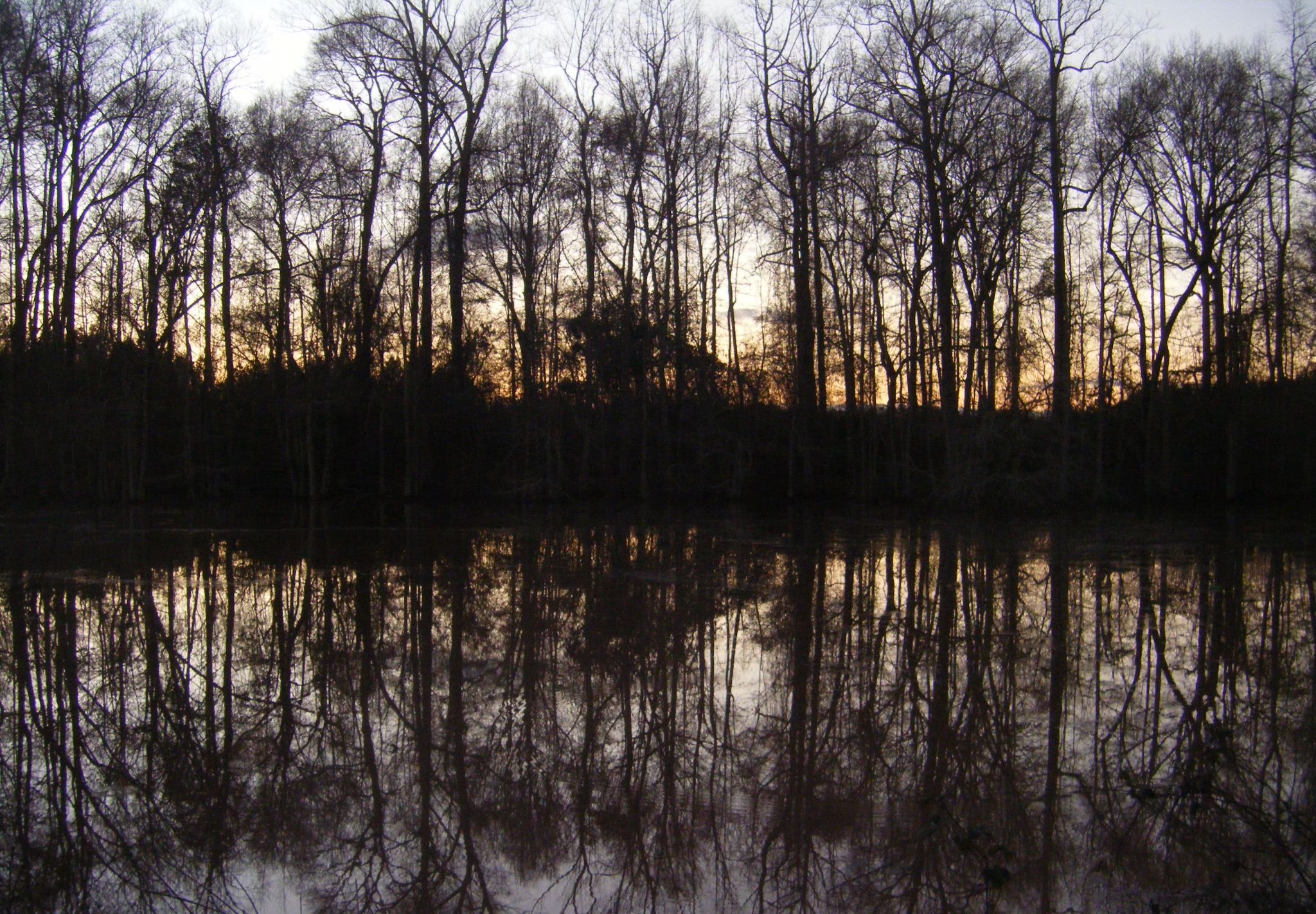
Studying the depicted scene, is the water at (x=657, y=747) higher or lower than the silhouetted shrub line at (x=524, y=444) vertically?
lower

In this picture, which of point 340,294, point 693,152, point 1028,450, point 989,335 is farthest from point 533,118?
point 1028,450

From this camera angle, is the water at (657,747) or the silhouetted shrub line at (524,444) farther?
the silhouetted shrub line at (524,444)

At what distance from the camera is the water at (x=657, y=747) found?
136 inches

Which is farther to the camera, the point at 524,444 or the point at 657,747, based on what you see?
the point at 524,444

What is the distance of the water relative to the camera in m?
3.45

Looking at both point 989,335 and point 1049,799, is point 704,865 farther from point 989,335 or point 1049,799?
point 989,335

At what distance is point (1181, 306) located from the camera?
26.5 meters

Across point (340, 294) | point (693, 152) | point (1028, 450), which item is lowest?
point (1028, 450)

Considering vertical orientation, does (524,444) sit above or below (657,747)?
above

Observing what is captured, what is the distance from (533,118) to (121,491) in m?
15.4

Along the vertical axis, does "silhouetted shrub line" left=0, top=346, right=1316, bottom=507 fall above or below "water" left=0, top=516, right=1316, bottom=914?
above

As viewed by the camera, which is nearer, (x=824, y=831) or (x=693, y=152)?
(x=824, y=831)

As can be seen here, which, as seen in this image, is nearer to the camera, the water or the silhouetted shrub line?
the water

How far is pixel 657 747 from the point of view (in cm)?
489
